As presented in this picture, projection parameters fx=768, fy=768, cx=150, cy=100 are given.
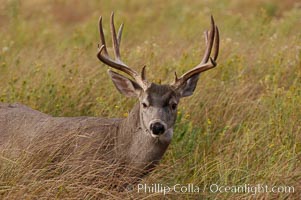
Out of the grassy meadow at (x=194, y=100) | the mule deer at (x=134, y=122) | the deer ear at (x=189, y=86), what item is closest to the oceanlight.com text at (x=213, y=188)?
the grassy meadow at (x=194, y=100)

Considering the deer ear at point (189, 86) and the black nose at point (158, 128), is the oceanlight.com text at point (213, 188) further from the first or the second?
the deer ear at point (189, 86)

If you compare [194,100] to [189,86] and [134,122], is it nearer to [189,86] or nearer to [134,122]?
[189,86]

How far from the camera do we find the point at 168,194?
500cm

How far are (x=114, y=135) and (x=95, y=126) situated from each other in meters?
0.17

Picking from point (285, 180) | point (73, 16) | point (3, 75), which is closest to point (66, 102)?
point (3, 75)

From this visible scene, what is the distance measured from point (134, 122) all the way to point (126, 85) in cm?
30

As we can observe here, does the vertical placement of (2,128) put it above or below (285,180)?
above

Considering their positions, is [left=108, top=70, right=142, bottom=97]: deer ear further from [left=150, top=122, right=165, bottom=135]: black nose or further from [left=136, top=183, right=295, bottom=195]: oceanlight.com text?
[left=136, top=183, right=295, bottom=195]: oceanlight.com text

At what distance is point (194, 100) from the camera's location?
692 centimetres

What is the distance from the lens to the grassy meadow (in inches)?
200

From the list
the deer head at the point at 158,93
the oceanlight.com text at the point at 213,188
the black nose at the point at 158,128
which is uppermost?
the deer head at the point at 158,93

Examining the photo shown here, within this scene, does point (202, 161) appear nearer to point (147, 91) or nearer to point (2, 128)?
point (147, 91)

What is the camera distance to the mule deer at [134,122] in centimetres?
535

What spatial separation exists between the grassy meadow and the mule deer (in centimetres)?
21
